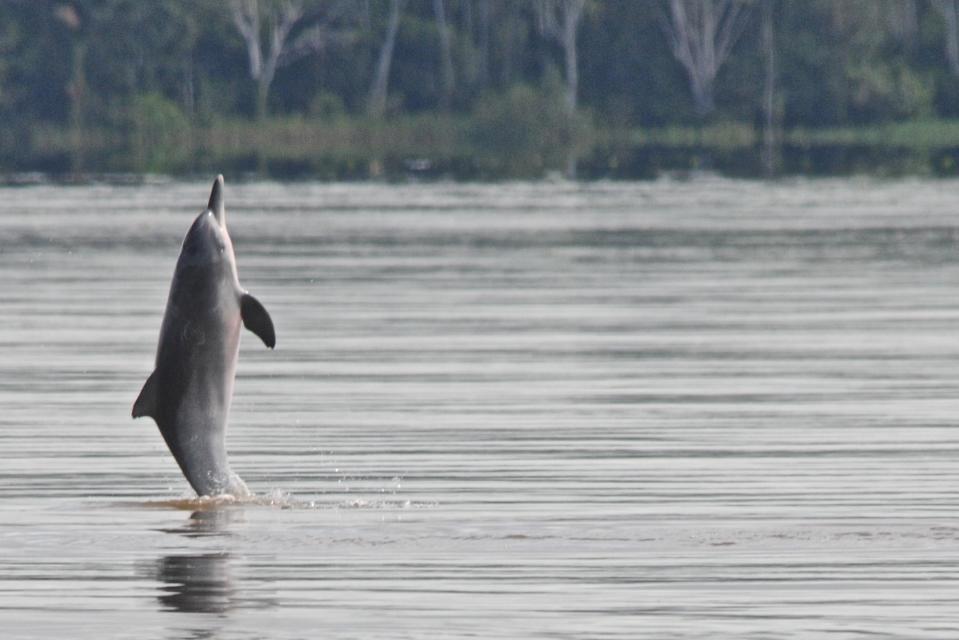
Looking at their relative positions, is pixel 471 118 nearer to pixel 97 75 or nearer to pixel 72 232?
pixel 97 75

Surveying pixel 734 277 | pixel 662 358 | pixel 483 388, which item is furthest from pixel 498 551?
pixel 734 277

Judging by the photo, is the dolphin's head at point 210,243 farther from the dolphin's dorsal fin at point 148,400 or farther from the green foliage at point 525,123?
the green foliage at point 525,123

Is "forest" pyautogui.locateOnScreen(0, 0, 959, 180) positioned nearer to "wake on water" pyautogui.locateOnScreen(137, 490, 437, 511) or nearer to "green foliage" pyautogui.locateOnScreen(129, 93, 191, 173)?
"green foliage" pyautogui.locateOnScreen(129, 93, 191, 173)

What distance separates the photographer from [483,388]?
18828mm

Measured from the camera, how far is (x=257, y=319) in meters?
12.4

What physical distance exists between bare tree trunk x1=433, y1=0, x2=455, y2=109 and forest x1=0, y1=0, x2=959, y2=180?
0.08 metres

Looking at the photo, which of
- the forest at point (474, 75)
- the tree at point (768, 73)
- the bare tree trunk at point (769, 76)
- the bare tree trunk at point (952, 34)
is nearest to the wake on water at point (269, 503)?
the forest at point (474, 75)

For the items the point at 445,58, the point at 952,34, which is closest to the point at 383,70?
the point at 445,58

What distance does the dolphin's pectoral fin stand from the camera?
484 inches

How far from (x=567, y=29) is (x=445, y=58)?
4.34m

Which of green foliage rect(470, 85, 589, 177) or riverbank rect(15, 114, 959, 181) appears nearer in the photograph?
riverbank rect(15, 114, 959, 181)

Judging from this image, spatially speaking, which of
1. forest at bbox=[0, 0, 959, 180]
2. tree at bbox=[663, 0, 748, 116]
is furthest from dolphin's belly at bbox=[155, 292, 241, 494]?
tree at bbox=[663, 0, 748, 116]

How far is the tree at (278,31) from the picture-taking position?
9931 cm

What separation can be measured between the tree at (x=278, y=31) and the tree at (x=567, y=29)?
23.2ft
